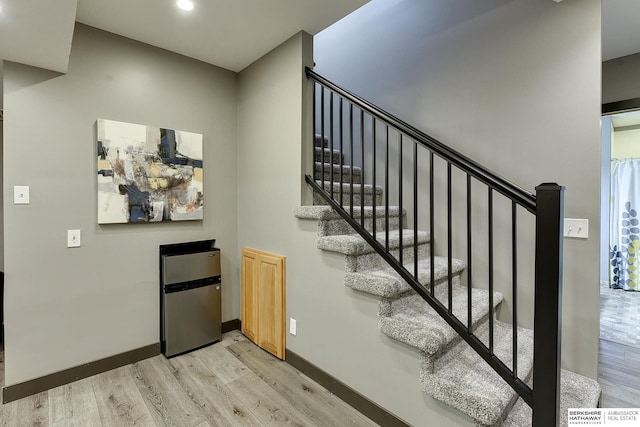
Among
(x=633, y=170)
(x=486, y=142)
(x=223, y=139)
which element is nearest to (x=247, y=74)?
(x=223, y=139)

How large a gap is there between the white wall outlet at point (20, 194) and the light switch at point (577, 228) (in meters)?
3.59

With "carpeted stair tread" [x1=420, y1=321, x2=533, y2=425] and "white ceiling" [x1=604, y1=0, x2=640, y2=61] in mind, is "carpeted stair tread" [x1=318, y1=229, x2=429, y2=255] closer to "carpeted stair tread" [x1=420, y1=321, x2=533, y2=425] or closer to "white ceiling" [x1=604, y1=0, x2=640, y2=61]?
"carpeted stair tread" [x1=420, y1=321, x2=533, y2=425]

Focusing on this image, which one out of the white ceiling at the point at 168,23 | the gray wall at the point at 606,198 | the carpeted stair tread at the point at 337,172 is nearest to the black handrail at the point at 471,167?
the white ceiling at the point at 168,23

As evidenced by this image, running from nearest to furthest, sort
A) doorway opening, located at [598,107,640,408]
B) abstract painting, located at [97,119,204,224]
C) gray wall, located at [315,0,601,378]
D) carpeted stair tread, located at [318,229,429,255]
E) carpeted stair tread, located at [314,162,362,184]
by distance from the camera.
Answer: gray wall, located at [315,0,601,378], carpeted stair tread, located at [318,229,429,255], abstract painting, located at [97,119,204,224], carpeted stair tread, located at [314,162,362,184], doorway opening, located at [598,107,640,408]

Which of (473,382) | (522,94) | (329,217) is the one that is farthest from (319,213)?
(522,94)

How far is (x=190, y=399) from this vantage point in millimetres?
2068

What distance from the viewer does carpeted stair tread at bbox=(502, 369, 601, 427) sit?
149cm

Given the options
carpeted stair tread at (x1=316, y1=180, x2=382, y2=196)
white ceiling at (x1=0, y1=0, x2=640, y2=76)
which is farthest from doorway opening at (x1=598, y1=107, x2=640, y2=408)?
carpeted stair tread at (x1=316, y1=180, x2=382, y2=196)

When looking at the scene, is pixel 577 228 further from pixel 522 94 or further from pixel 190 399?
pixel 190 399

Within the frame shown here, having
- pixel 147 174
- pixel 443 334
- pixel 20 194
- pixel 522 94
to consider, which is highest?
pixel 522 94

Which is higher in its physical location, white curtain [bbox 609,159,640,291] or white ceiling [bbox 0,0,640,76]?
white ceiling [bbox 0,0,640,76]

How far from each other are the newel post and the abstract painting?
2.61 m

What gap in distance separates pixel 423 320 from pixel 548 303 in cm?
70

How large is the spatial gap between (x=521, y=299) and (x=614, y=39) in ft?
7.80
